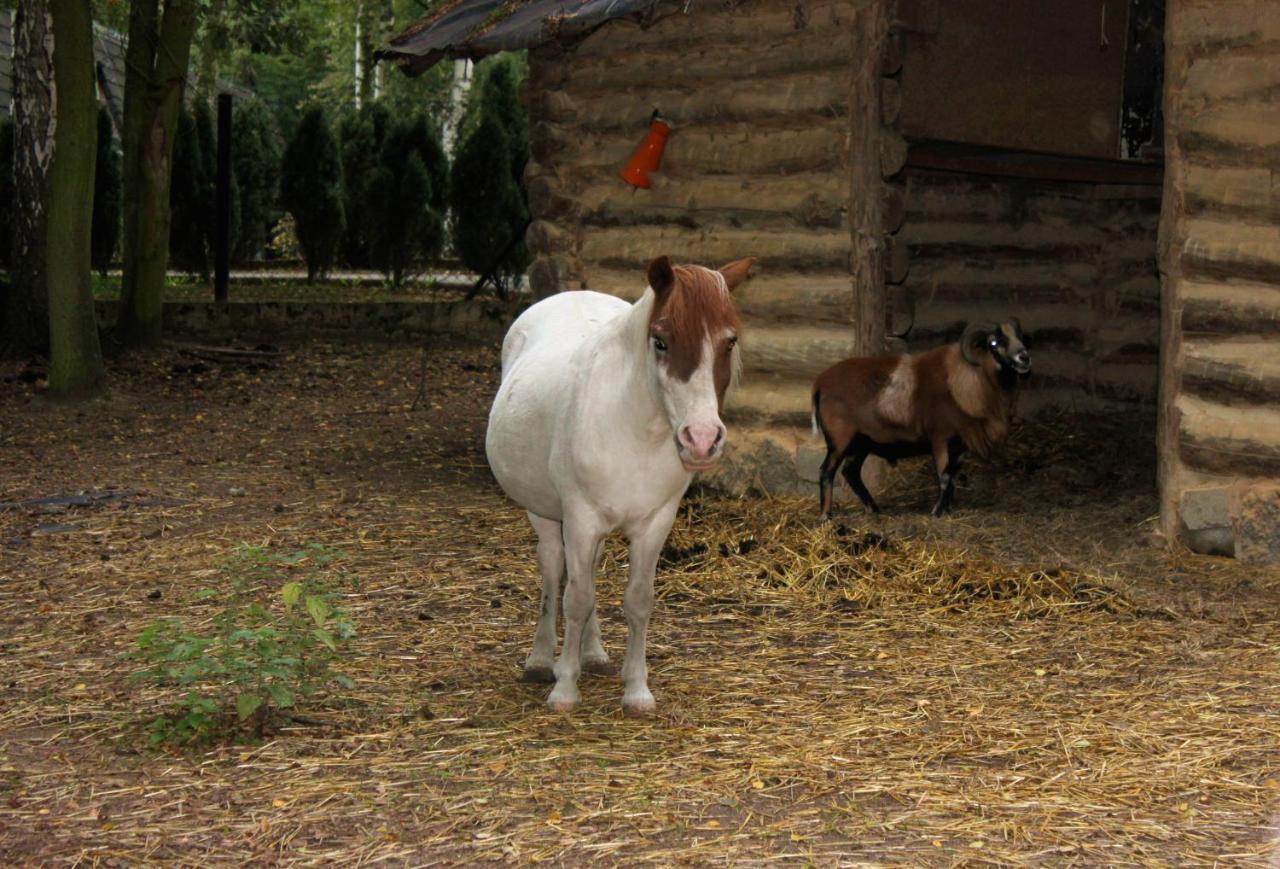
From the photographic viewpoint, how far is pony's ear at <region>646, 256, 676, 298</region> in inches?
195

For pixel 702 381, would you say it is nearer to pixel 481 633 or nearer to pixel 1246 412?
pixel 481 633

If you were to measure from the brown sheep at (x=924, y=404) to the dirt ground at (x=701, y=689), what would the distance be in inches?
13.8

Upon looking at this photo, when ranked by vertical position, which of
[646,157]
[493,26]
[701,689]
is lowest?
[701,689]

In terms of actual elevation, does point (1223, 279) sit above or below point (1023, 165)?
below

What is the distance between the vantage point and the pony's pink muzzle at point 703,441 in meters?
4.82

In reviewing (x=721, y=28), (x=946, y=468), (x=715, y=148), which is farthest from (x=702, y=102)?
(x=946, y=468)

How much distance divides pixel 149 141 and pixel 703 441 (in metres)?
11.2

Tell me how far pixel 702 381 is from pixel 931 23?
5193 millimetres

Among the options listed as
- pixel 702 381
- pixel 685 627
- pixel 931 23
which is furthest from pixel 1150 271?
pixel 702 381

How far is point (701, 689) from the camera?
19.4 ft

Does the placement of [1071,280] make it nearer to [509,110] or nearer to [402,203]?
[509,110]

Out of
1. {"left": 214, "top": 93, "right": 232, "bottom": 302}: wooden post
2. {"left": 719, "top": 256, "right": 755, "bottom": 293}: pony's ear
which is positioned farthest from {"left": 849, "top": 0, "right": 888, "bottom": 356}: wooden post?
{"left": 214, "top": 93, "right": 232, "bottom": 302}: wooden post

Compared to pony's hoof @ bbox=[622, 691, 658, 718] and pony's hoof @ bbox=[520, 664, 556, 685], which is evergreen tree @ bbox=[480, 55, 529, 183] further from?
pony's hoof @ bbox=[622, 691, 658, 718]

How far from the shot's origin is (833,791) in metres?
4.80
